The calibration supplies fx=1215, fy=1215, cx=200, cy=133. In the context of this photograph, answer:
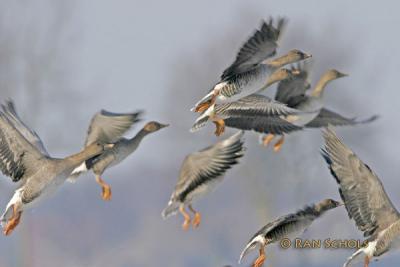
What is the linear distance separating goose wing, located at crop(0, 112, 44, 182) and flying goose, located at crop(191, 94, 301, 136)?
2.15 metres

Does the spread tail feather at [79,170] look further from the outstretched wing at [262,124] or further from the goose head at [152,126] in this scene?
the outstretched wing at [262,124]

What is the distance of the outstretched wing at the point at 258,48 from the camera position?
15.8 metres

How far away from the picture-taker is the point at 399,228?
14.6 metres

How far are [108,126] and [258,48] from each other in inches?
103

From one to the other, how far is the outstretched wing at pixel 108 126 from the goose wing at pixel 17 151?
49.5 inches

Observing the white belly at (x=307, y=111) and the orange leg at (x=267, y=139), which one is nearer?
the white belly at (x=307, y=111)

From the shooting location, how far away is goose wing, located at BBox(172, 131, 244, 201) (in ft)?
51.5

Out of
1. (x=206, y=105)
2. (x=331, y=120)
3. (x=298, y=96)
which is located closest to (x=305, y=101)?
(x=298, y=96)

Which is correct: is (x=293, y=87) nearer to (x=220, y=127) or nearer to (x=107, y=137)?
(x=220, y=127)

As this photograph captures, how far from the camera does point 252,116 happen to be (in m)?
16.8

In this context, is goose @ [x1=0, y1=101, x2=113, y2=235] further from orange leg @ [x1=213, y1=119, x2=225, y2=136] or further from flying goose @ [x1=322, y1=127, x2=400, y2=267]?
flying goose @ [x1=322, y1=127, x2=400, y2=267]

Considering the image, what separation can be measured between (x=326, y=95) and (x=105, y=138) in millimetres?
20517

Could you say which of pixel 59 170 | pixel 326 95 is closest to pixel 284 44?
pixel 326 95

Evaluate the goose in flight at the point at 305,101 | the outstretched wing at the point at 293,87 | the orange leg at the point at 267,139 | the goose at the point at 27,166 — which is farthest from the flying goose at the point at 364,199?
the outstretched wing at the point at 293,87
